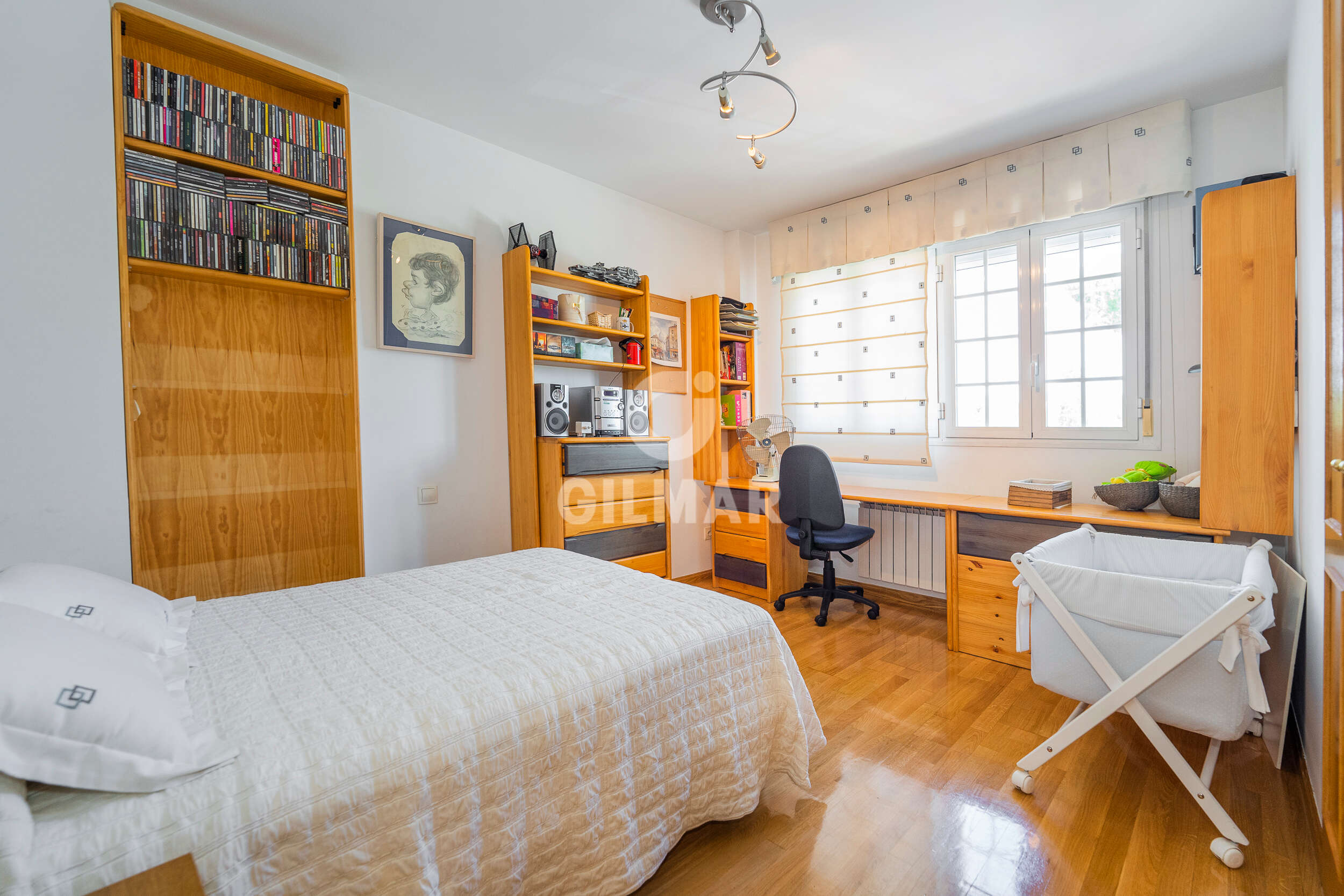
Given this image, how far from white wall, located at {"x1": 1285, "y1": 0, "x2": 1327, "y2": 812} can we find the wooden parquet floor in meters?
0.22

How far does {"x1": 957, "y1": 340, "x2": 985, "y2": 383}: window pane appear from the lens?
3.50 m

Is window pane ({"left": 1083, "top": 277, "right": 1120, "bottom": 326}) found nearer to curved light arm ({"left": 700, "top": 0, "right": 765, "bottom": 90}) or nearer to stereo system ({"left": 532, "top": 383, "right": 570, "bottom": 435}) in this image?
curved light arm ({"left": 700, "top": 0, "right": 765, "bottom": 90})

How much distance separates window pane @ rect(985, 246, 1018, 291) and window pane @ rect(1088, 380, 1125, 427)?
73cm

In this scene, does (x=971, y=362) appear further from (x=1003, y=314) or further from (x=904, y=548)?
(x=904, y=548)

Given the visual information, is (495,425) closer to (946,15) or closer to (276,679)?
(276,679)

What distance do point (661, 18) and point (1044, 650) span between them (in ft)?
8.53

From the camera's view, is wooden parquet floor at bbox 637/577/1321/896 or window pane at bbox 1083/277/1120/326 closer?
wooden parquet floor at bbox 637/577/1321/896

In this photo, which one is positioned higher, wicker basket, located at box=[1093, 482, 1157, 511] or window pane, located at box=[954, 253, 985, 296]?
window pane, located at box=[954, 253, 985, 296]

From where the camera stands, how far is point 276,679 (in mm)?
1224

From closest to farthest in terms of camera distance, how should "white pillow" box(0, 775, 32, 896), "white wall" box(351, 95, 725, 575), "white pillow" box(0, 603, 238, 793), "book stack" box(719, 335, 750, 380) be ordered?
"white pillow" box(0, 775, 32, 896) < "white pillow" box(0, 603, 238, 793) < "white wall" box(351, 95, 725, 575) < "book stack" box(719, 335, 750, 380)

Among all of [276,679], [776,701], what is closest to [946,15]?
[776,701]

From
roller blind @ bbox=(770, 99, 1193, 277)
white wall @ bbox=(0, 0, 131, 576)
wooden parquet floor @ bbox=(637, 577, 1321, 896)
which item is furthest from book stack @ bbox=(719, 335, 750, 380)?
white wall @ bbox=(0, 0, 131, 576)

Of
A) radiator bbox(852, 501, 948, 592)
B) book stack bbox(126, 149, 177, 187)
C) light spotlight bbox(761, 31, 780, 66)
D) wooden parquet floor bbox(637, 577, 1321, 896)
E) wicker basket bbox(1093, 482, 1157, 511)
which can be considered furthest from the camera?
radiator bbox(852, 501, 948, 592)

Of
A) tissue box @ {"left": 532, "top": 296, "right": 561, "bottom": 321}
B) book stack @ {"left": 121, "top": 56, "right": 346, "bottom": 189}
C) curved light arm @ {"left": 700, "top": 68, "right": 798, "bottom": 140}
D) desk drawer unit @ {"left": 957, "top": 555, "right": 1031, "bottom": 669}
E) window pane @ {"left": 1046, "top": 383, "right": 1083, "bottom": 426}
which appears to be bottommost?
desk drawer unit @ {"left": 957, "top": 555, "right": 1031, "bottom": 669}
